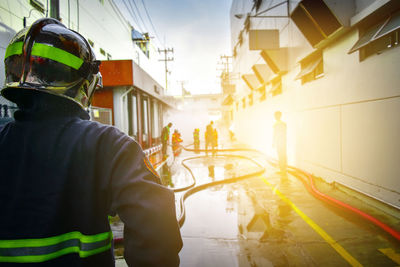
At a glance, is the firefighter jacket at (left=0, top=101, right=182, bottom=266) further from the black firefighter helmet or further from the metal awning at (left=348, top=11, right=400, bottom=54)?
the metal awning at (left=348, top=11, right=400, bottom=54)

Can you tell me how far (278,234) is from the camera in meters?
3.69

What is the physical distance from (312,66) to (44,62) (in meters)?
7.77

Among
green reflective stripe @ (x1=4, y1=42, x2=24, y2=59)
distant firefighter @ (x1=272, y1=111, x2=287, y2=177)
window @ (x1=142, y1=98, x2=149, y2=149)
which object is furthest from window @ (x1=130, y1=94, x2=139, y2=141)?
green reflective stripe @ (x1=4, y1=42, x2=24, y2=59)

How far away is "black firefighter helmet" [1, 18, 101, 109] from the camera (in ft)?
3.42

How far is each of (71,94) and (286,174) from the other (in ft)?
26.1

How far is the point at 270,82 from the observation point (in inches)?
463

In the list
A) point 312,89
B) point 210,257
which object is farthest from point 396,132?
point 210,257

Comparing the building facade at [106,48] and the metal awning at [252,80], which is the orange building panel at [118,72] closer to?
the building facade at [106,48]

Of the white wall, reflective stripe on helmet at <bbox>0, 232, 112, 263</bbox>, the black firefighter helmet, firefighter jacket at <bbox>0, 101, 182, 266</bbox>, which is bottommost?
reflective stripe on helmet at <bbox>0, 232, 112, 263</bbox>

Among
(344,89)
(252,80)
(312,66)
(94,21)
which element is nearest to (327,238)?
(344,89)

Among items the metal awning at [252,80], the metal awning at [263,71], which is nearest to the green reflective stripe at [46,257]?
the metal awning at [263,71]

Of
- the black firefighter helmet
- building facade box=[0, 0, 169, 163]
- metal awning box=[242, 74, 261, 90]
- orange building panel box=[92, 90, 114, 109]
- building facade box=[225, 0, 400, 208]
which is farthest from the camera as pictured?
metal awning box=[242, 74, 261, 90]

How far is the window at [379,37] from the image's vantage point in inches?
157

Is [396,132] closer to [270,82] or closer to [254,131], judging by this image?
[270,82]
